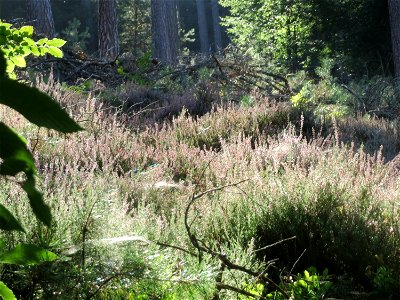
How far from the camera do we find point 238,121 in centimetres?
631

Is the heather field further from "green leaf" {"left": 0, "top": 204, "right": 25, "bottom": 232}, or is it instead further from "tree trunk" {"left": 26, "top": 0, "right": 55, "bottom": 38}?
"tree trunk" {"left": 26, "top": 0, "right": 55, "bottom": 38}

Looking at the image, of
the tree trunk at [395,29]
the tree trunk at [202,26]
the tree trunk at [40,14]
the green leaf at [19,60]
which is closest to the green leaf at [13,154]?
the green leaf at [19,60]

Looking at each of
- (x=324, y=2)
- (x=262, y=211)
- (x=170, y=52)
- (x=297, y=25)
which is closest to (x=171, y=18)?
(x=170, y=52)

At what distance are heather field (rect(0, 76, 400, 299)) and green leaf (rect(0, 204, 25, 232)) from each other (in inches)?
38.4

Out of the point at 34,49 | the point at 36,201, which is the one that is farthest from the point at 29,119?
the point at 34,49

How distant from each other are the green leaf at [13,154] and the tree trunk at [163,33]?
57.6 ft

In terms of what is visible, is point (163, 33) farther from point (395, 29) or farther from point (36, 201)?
point (36, 201)

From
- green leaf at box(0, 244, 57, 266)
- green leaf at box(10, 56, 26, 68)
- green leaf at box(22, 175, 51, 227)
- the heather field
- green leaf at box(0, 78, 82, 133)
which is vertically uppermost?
green leaf at box(10, 56, 26, 68)

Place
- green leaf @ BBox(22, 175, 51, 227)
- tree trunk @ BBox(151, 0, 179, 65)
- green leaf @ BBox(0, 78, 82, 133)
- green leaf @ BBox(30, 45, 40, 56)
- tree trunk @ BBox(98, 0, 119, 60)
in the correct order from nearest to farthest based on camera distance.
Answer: green leaf @ BBox(0, 78, 82, 133), green leaf @ BBox(22, 175, 51, 227), green leaf @ BBox(30, 45, 40, 56), tree trunk @ BBox(98, 0, 119, 60), tree trunk @ BBox(151, 0, 179, 65)

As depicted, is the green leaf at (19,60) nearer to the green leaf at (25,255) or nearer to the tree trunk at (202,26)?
the green leaf at (25,255)

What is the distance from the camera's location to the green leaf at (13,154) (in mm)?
588

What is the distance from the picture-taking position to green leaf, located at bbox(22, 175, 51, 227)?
2.12 feet

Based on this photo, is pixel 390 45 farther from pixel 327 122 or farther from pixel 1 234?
pixel 1 234

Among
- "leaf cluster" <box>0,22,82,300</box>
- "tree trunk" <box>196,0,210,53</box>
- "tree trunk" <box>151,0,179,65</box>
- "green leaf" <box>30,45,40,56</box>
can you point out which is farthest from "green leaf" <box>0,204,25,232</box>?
"tree trunk" <box>196,0,210,53</box>
